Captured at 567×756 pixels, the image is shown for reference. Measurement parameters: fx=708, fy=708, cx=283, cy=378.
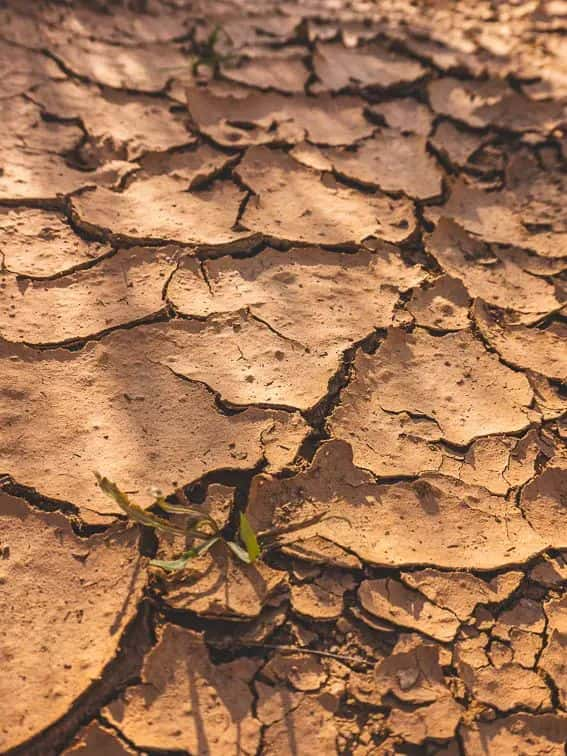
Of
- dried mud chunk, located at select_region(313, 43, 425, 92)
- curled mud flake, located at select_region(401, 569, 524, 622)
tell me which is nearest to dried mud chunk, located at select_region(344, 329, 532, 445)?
curled mud flake, located at select_region(401, 569, 524, 622)

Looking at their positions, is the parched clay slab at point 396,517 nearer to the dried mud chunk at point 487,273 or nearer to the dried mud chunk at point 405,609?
the dried mud chunk at point 405,609

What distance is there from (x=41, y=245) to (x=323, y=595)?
1112 mm

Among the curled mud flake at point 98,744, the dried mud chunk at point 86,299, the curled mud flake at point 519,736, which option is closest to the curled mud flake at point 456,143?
the dried mud chunk at point 86,299

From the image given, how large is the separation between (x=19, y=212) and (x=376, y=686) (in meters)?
1.42

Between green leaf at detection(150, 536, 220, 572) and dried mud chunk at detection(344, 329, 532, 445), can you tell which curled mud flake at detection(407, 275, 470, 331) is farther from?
green leaf at detection(150, 536, 220, 572)

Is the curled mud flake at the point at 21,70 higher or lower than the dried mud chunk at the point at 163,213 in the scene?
higher

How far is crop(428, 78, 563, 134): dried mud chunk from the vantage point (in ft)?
7.67

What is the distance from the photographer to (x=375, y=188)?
2.06m

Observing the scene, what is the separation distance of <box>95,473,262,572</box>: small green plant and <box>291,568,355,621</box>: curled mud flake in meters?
0.10

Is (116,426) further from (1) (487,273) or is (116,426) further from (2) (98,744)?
(1) (487,273)

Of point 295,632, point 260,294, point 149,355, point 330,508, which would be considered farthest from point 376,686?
point 260,294

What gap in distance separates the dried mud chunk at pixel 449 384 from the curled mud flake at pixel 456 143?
752 mm

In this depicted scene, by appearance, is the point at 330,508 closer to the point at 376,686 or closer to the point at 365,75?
the point at 376,686

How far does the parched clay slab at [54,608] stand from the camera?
111 centimetres
